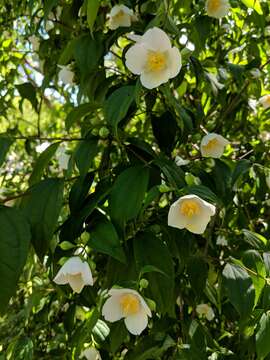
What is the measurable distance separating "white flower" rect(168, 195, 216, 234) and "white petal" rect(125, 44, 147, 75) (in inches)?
11.7

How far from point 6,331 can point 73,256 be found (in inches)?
57.6

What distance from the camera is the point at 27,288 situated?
1.94m

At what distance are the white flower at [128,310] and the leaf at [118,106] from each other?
0.31 metres

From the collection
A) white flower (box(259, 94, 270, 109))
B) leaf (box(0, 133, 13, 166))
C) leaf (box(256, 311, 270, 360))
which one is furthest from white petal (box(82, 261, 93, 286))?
white flower (box(259, 94, 270, 109))

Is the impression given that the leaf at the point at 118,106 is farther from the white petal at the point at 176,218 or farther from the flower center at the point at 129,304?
the flower center at the point at 129,304

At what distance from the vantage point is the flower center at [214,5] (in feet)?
4.86

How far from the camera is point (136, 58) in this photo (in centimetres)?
113

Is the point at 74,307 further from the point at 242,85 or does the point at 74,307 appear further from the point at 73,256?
the point at 242,85

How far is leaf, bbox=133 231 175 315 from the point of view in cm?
95

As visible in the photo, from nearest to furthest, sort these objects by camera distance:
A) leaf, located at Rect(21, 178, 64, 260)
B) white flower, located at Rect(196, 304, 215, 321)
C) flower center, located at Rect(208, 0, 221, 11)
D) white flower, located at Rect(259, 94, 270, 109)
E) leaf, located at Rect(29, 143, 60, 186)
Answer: leaf, located at Rect(21, 178, 64, 260) → leaf, located at Rect(29, 143, 60, 186) → flower center, located at Rect(208, 0, 221, 11) → white flower, located at Rect(196, 304, 215, 321) → white flower, located at Rect(259, 94, 270, 109)

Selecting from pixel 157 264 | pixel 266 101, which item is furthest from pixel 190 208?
pixel 266 101

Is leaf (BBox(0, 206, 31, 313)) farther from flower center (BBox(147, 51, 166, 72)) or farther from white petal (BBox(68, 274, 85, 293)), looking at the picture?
A: flower center (BBox(147, 51, 166, 72))

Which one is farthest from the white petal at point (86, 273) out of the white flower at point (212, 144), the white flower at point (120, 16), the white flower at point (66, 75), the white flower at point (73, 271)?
the white flower at point (66, 75)

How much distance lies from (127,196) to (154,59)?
1.09ft
